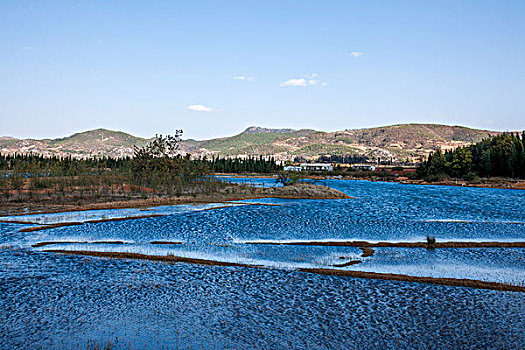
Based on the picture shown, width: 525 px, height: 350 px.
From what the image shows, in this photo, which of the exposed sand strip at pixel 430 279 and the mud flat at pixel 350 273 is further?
the mud flat at pixel 350 273

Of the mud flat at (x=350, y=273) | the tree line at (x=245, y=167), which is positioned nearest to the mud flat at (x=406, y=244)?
the mud flat at (x=350, y=273)

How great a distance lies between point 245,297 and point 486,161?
378 feet

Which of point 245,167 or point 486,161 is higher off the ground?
point 486,161

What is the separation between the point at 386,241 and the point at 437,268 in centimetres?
799

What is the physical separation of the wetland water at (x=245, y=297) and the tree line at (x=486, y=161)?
86.8m

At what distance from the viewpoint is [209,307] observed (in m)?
14.9

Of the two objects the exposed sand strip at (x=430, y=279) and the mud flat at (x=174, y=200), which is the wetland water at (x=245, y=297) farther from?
the mud flat at (x=174, y=200)

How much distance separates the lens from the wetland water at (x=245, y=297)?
12320mm

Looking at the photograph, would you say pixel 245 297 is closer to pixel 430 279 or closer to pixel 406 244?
pixel 430 279

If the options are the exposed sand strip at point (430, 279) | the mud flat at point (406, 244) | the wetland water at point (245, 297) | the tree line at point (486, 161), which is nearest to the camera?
the wetland water at point (245, 297)

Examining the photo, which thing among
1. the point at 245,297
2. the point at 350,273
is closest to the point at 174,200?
the point at 350,273

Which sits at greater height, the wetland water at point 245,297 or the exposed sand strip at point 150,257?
the exposed sand strip at point 150,257

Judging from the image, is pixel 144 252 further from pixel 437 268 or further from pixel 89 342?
pixel 437 268

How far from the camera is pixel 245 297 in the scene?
1596 cm
